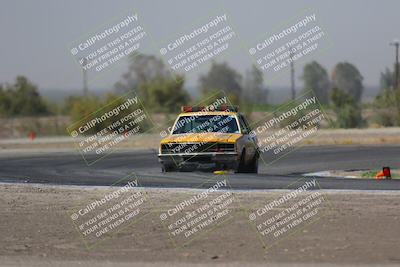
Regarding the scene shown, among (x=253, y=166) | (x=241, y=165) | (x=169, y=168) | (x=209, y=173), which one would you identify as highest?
(x=169, y=168)

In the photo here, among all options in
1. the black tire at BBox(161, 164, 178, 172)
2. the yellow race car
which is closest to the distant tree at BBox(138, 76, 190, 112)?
the yellow race car

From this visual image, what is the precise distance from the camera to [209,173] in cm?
2256

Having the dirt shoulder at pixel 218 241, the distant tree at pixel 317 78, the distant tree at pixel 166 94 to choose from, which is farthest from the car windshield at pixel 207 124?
the distant tree at pixel 317 78

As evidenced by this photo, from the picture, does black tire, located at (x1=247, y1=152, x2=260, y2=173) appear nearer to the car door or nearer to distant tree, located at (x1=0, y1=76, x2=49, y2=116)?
the car door

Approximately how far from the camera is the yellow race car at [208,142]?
22.4 metres

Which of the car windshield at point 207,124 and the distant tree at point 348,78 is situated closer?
the car windshield at point 207,124

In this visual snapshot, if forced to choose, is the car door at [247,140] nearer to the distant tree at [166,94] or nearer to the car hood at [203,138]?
the car hood at [203,138]

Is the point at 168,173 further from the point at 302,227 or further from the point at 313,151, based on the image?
the point at 313,151

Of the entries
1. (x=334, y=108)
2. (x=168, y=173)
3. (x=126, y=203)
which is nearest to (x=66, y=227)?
(x=126, y=203)

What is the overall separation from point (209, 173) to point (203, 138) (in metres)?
0.87

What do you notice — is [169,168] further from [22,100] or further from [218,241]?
[22,100]

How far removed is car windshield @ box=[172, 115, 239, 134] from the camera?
23109 millimetres

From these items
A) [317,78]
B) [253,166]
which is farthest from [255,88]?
[253,166]

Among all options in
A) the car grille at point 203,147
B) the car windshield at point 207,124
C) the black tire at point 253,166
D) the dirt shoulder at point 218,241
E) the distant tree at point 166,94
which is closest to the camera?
the dirt shoulder at point 218,241
